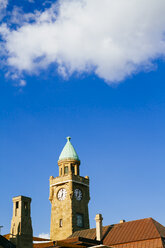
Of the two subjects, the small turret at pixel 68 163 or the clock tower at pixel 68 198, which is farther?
the small turret at pixel 68 163

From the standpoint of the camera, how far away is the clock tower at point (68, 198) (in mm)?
68625

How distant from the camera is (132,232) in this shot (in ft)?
168

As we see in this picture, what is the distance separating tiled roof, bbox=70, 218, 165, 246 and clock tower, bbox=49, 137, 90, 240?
13869 millimetres

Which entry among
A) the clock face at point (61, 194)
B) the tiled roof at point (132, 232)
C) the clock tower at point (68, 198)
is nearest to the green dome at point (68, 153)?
the clock tower at point (68, 198)

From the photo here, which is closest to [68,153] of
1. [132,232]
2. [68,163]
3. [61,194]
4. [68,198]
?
[68,163]

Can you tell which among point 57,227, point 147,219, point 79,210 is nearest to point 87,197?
point 79,210

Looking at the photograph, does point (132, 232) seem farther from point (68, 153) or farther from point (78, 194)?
point (68, 153)

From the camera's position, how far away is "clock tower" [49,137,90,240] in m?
68.6

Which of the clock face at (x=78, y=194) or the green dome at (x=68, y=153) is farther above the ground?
the green dome at (x=68, y=153)

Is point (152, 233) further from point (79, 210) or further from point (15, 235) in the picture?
point (79, 210)

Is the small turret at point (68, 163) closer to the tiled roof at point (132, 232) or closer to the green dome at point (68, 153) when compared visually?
the green dome at point (68, 153)

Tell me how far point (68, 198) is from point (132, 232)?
21.3m

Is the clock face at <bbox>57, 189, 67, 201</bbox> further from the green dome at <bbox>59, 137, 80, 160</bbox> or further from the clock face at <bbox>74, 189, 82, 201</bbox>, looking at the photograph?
the green dome at <bbox>59, 137, 80, 160</bbox>

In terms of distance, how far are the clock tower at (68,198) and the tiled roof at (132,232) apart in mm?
13869
